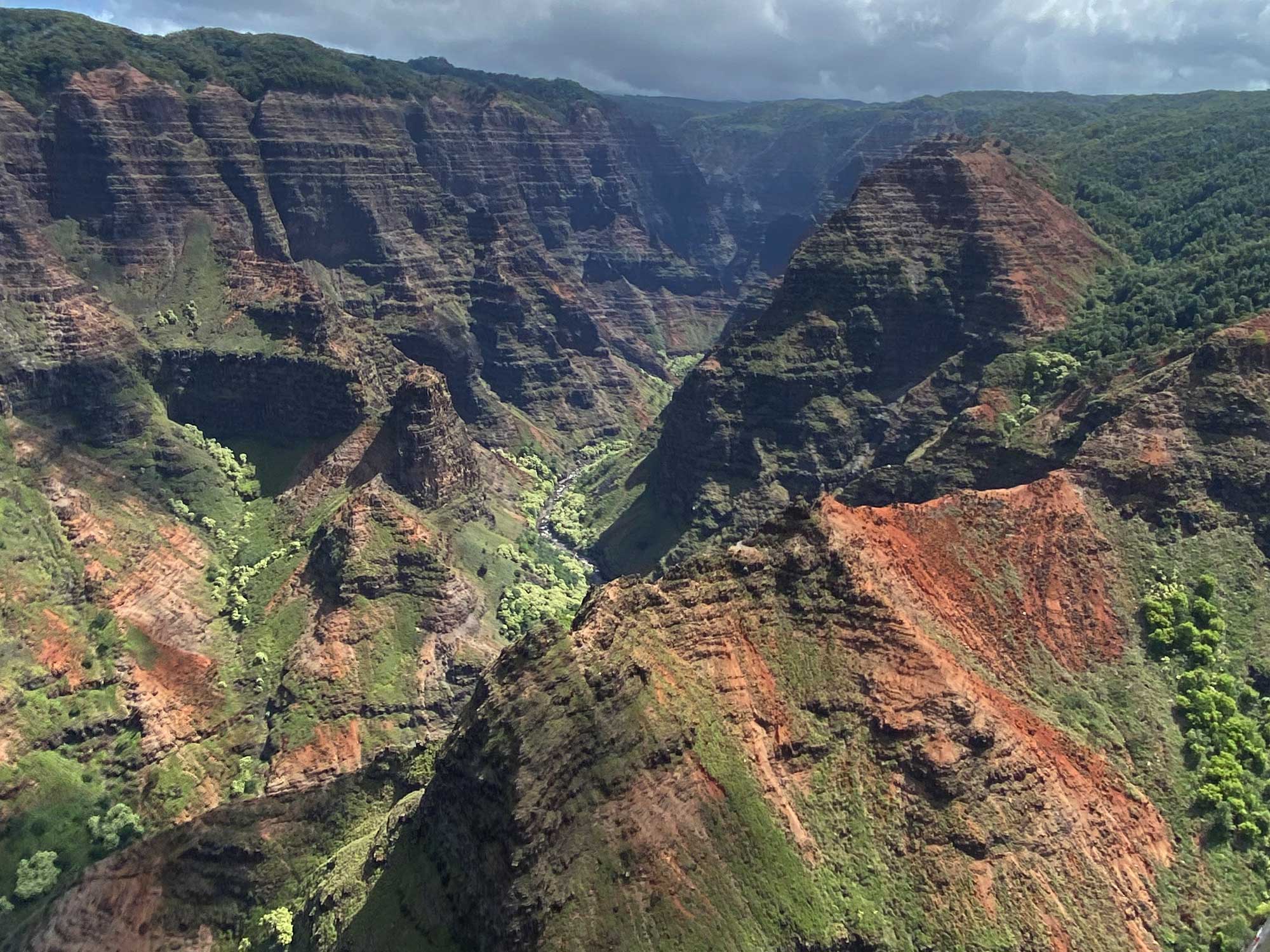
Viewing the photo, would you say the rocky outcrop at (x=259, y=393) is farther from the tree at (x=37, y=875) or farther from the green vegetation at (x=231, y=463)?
the tree at (x=37, y=875)

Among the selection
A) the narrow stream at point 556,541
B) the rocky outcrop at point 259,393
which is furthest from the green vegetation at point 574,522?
the rocky outcrop at point 259,393

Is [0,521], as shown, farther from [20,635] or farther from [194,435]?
[194,435]

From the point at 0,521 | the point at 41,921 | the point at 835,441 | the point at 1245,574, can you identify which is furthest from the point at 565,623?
the point at 835,441

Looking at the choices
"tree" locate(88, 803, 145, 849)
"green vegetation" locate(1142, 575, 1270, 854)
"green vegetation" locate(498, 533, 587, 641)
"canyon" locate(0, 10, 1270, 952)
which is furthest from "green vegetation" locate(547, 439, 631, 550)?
"green vegetation" locate(1142, 575, 1270, 854)

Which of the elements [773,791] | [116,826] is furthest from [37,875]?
[773,791]

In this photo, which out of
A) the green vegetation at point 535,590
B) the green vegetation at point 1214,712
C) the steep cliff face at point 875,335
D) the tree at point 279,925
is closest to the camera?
the green vegetation at point 1214,712

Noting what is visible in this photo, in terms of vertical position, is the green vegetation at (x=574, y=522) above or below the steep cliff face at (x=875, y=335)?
below

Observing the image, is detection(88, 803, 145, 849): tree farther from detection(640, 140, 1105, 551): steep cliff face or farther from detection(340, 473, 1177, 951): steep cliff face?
detection(640, 140, 1105, 551): steep cliff face
